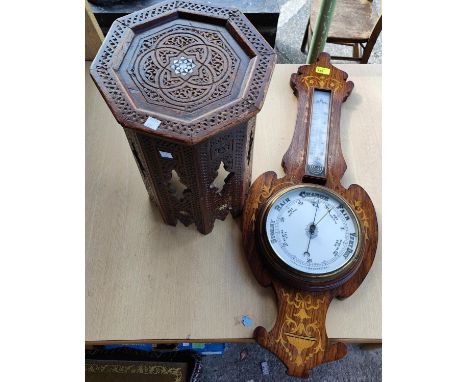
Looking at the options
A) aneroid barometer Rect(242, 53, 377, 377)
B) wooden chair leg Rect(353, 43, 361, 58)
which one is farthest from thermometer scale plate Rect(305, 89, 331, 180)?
wooden chair leg Rect(353, 43, 361, 58)

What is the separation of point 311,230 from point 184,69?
0.46 meters

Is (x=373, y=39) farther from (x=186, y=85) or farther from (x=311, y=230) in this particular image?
(x=186, y=85)

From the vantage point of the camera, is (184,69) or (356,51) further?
(356,51)

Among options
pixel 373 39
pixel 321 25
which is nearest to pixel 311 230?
pixel 321 25

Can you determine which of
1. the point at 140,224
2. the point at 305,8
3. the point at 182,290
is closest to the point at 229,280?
the point at 182,290

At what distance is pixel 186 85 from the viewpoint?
75 centimetres

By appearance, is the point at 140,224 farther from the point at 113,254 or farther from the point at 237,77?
the point at 237,77

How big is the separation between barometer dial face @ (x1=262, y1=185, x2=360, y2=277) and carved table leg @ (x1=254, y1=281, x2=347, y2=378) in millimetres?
84

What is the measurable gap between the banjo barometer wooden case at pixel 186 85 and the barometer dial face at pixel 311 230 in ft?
0.53

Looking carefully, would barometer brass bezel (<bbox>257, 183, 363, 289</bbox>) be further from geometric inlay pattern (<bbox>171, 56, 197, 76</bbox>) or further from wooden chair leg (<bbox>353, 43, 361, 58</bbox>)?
wooden chair leg (<bbox>353, 43, 361, 58</bbox>)

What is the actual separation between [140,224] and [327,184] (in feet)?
1.68

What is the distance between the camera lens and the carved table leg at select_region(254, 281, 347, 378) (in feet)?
2.97

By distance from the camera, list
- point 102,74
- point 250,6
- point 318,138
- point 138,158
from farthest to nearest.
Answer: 1. point 250,6
2. point 318,138
3. point 138,158
4. point 102,74

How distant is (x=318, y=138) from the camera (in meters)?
1.12
